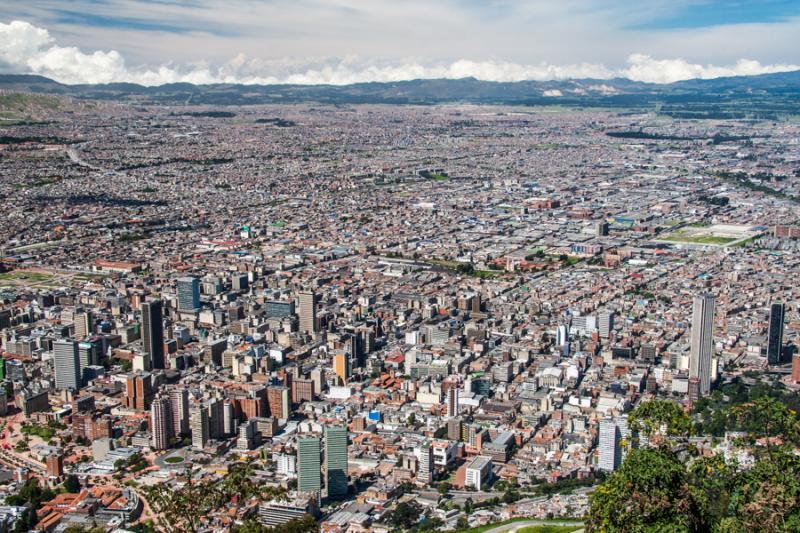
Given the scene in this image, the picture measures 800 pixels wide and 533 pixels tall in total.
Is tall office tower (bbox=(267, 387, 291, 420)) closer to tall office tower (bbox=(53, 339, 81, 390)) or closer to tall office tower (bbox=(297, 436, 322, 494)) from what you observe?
tall office tower (bbox=(297, 436, 322, 494))

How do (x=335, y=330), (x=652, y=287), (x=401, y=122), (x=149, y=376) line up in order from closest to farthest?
(x=149, y=376) < (x=335, y=330) < (x=652, y=287) < (x=401, y=122)

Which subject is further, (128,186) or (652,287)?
(128,186)

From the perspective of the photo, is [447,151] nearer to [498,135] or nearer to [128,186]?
[498,135]

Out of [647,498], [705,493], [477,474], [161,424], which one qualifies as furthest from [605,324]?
[647,498]

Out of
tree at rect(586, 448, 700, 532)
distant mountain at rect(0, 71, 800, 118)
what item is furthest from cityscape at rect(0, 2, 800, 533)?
distant mountain at rect(0, 71, 800, 118)

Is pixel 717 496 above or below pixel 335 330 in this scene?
above

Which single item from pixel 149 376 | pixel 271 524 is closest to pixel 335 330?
pixel 149 376

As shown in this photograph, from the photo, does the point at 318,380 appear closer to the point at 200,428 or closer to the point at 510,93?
the point at 200,428
